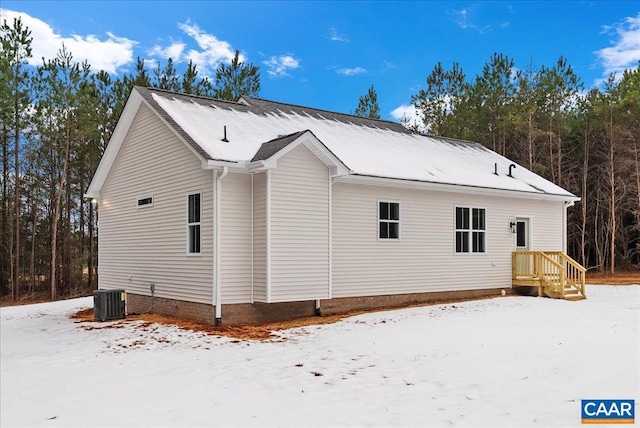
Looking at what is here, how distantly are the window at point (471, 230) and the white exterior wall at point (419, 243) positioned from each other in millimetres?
178

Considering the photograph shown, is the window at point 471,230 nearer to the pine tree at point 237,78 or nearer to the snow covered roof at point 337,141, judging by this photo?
the snow covered roof at point 337,141

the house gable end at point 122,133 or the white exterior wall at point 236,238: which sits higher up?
the house gable end at point 122,133

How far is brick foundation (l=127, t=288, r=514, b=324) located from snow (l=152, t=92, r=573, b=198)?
10.6ft

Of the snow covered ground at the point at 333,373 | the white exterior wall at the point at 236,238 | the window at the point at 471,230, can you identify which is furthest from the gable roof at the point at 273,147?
the window at the point at 471,230

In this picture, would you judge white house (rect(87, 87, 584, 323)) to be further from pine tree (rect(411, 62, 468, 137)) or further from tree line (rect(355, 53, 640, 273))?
pine tree (rect(411, 62, 468, 137))

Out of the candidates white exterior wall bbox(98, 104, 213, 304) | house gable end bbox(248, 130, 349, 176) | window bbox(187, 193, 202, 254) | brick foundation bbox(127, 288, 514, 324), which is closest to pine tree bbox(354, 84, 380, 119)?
brick foundation bbox(127, 288, 514, 324)

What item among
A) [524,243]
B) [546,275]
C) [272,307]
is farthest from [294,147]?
[524,243]

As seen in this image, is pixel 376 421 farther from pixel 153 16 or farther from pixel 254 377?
pixel 153 16

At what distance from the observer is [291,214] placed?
1178cm

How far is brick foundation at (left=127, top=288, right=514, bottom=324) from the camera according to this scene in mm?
11719

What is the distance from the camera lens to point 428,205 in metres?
15.0

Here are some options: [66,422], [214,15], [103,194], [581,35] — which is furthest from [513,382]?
[581,35]

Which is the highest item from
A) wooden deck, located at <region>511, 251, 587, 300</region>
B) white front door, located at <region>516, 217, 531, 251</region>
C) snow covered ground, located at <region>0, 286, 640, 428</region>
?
white front door, located at <region>516, 217, 531, 251</region>

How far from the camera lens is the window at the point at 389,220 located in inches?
553
